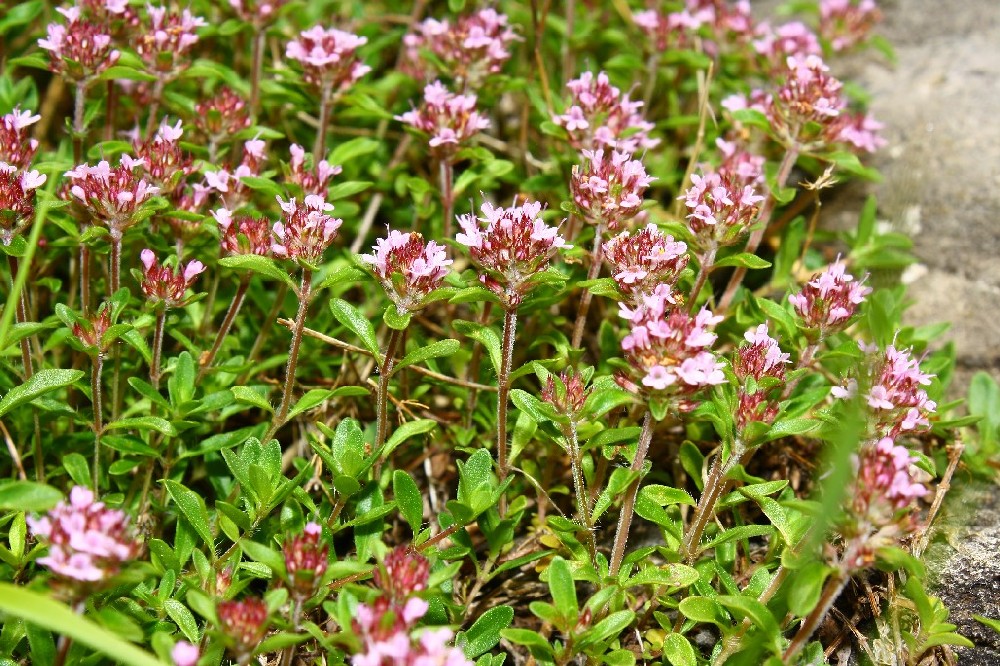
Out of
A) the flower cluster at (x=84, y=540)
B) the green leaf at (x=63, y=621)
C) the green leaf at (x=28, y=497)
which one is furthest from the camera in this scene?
the green leaf at (x=28, y=497)

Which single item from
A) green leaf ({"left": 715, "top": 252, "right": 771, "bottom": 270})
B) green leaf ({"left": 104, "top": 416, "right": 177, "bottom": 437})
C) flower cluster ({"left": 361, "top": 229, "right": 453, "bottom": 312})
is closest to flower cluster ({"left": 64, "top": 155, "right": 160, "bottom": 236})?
green leaf ({"left": 104, "top": 416, "right": 177, "bottom": 437})

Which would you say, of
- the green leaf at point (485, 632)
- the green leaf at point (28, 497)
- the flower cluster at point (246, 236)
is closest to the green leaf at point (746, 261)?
the green leaf at point (485, 632)

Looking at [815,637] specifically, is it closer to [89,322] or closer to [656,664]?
[656,664]

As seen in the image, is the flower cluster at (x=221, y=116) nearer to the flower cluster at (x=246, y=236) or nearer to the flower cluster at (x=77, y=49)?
the flower cluster at (x=77, y=49)

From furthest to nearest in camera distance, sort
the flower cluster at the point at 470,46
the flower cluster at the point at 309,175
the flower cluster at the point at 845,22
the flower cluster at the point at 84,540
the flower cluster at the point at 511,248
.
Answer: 1. the flower cluster at the point at 845,22
2. the flower cluster at the point at 470,46
3. the flower cluster at the point at 309,175
4. the flower cluster at the point at 511,248
5. the flower cluster at the point at 84,540

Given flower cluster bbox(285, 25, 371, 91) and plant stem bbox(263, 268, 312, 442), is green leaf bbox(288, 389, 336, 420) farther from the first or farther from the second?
flower cluster bbox(285, 25, 371, 91)

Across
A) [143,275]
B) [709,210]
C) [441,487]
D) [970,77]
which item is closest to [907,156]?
[970,77]
